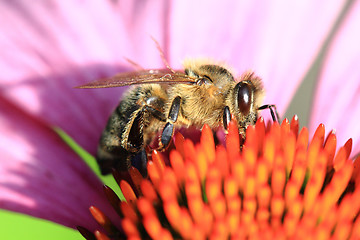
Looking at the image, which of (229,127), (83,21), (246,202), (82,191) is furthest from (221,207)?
(83,21)

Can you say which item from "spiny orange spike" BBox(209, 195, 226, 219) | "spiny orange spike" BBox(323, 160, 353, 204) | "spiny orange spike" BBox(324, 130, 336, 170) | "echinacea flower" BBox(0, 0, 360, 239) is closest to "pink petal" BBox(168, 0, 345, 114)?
"echinacea flower" BBox(0, 0, 360, 239)

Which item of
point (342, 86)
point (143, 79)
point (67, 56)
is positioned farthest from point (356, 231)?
point (67, 56)

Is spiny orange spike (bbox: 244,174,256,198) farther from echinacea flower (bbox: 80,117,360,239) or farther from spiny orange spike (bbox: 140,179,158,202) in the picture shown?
spiny orange spike (bbox: 140,179,158,202)

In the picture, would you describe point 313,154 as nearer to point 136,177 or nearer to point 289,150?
point 289,150

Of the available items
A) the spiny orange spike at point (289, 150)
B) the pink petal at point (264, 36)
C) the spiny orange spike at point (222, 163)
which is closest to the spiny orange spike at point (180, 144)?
the spiny orange spike at point (222, 163)

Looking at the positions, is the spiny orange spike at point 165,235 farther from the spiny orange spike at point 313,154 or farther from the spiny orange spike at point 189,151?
the spiny orange spike at point 313,154

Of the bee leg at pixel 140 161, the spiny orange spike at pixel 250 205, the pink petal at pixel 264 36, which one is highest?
the pink petal at pixel 264 36

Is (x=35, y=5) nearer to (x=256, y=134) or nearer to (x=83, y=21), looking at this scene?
(x=83, y=21)

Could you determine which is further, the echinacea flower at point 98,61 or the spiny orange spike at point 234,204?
the echinacea flower at point 98,61
